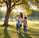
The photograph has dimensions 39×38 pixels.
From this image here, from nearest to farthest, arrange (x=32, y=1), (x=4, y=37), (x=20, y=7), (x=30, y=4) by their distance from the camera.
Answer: (x=4, y=37)
(x=32, y=1)
(x=30, y=4)
(x=20, y=7)

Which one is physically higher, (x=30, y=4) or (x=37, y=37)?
(x=30, y=4)

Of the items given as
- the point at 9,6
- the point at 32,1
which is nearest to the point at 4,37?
the point at 32,1

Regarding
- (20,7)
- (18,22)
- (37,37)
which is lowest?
(37,37)

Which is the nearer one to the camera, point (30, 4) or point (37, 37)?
point (37, 37)

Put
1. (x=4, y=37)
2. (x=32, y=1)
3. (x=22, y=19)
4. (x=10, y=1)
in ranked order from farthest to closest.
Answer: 1. (x=10, y=1)
2. (x=32, y=1)
3. (x=22, y=19)
4. (x=4, y=37)

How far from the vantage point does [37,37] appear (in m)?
7.46

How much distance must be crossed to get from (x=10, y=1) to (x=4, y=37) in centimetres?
899

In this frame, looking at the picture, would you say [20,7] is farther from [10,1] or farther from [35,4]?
[35,4]

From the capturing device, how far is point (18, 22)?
8.77m

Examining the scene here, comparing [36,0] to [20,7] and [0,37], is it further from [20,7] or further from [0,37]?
[0,37]

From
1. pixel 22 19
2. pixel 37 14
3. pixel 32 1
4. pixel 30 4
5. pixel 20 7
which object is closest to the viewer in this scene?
pixel 22 19

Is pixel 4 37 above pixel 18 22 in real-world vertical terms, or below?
below

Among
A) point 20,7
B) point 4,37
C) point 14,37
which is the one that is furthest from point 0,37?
point 20,7

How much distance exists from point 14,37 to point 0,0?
8094mm
